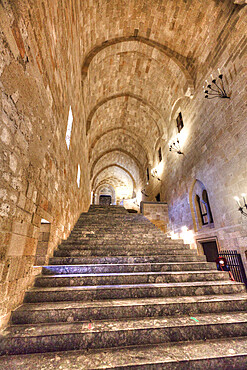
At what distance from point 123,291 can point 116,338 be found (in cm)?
78

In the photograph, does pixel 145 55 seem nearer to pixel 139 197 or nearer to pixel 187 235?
pixel 187 235

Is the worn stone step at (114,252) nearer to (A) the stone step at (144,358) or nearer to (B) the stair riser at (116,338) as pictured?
(B) the stair riser at (116,338)

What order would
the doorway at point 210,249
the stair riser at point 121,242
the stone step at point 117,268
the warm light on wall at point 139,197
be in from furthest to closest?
the warm light on wall at point 139,197
the doorway at point 210,249
the stair riser at point 121,242
the stone step at point 117,268

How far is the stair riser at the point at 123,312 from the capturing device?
2004mm

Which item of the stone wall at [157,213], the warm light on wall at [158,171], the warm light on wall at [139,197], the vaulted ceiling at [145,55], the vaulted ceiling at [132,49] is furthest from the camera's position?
the warm light on wall at [139,197]

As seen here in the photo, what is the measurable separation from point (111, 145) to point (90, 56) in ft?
33.5

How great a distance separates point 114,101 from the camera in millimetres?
12117

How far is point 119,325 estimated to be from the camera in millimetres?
1918

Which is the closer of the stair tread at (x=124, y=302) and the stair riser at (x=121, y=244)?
the stair tread at (x=124, y=302)

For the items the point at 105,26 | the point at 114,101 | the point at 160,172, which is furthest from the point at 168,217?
the point at 105,26

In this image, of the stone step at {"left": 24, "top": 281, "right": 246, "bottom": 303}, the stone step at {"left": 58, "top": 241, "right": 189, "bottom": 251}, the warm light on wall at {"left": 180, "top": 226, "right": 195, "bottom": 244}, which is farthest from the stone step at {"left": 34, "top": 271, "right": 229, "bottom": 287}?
the warm light on wall at {"left": 180, "top": 226, "right": 195, "bottom": 244}

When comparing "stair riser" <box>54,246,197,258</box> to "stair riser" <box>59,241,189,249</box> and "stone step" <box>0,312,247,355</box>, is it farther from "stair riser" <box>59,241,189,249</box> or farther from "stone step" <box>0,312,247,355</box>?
"stone step" <box>0,312,247,355</box>

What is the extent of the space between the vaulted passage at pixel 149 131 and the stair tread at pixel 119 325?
0.09ft

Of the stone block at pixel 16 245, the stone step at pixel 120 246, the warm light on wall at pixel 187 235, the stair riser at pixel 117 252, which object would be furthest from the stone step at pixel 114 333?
the warm light on wall at pixel 187 235
